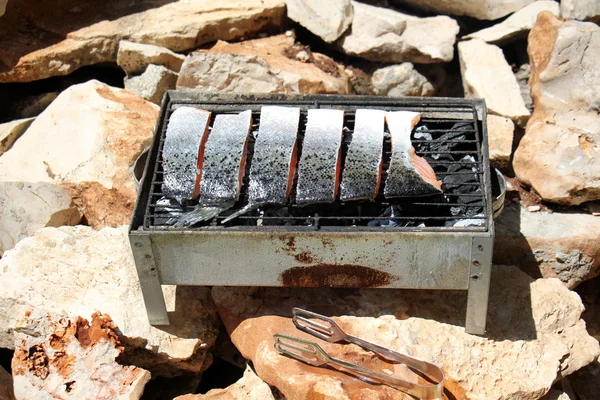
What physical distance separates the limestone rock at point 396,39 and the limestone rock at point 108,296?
9.23 feet

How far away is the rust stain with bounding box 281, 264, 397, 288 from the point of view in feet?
13.7

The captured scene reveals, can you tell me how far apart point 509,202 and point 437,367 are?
1988 millimetres

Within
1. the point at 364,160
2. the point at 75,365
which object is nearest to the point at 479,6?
the point at 364,160

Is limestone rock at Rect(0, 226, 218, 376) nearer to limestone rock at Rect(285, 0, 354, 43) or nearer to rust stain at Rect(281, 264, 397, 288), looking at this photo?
rust stain at Rect(281, 264, 397, 288)

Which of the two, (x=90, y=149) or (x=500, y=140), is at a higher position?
(x=90, y=149)

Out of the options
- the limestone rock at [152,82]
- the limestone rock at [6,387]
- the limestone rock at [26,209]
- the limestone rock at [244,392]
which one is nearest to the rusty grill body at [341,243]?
the limestone rock at [244,392]

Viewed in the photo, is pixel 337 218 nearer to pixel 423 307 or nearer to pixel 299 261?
pixel 299 261

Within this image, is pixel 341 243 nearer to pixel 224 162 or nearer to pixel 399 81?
pixel 224 162

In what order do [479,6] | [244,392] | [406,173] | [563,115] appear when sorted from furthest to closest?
[479,6], [563,115], [244,392], [406,173]

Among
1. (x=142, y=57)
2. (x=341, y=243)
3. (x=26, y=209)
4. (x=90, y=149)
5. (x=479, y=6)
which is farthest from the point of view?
(x=479, y=6)

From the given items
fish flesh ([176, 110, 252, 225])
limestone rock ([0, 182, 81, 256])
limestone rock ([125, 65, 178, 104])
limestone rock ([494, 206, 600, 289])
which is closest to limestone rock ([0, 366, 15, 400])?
limestone rock ([0, 182, 81, 256])

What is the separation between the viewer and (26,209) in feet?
17.3

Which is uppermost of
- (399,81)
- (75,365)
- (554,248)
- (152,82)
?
(152,82)

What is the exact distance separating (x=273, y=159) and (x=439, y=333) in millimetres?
1430
